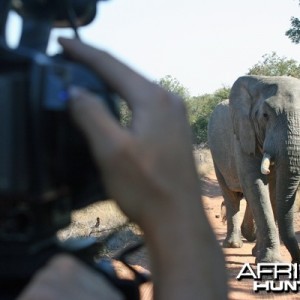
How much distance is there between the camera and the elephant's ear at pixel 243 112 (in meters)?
9.34

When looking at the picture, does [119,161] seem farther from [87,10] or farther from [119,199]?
[87,10]

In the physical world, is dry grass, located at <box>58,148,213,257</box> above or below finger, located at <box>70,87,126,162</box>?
below

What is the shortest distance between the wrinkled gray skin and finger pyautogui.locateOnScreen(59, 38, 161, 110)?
662cm

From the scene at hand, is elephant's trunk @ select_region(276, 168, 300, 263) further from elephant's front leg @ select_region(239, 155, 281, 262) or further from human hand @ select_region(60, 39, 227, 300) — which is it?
human hand @ select_region(60, 39, 227, 300)

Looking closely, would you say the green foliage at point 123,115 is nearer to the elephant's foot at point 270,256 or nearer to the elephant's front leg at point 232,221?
the elephant's foot at point 270,256

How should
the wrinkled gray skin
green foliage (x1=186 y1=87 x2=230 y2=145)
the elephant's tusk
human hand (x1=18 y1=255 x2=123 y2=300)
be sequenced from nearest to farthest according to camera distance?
human hand (x1=18 y1=255 x2=123 y2=300) → the wrinkled gray skin → the elephant's tusk → green foliage (x1=186 y1=87 x2=230 y2=145)

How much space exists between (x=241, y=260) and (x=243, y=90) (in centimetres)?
231

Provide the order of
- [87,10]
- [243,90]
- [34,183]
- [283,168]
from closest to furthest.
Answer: [34,183] < [87,10] < [283,168] < [243,90]

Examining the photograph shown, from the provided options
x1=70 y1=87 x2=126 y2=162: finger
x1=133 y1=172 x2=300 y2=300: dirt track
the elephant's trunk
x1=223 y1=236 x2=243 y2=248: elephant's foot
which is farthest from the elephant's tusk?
x1=70 y1=87 x2=126 y2=162: finger

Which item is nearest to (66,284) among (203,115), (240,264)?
(240,264)

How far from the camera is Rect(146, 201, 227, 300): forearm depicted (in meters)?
0.85

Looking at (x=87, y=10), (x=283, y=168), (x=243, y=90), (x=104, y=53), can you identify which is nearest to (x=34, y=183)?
(x=104, y=53)

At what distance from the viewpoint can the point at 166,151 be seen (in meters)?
0.85

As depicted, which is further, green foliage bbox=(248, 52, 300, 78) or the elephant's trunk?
green foliage bbox=(248, 52, 300, 78)
